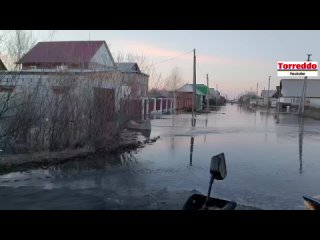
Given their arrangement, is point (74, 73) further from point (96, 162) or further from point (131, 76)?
point (131, 76)

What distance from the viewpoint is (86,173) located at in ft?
30.0

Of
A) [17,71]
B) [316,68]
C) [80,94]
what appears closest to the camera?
[17,71]

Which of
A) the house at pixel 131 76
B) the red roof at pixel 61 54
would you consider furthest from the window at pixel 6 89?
the house at pixel 131 76

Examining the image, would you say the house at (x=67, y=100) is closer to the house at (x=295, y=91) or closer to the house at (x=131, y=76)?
the house at (x=131, y=76)

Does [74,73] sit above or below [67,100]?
above

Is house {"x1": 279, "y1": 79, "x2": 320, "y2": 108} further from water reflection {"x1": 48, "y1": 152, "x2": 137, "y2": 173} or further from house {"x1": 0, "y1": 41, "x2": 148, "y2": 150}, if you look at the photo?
water reflection {"x1": 48, "y1": 152, "x2": 137, "y2": 173}

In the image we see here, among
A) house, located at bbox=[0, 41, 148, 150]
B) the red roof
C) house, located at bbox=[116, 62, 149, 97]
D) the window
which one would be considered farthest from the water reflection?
house, located at bbox=[116, 62, 149, 97]

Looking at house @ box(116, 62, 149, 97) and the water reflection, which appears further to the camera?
house @ box(116, 62, 149, 97)

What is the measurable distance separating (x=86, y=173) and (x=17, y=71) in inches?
160

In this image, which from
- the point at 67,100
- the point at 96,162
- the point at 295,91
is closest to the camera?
the point at 96,162

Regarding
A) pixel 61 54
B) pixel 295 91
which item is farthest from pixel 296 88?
pixel 61 54

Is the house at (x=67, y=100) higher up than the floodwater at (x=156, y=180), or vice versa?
the house at (x=67, y=100)
